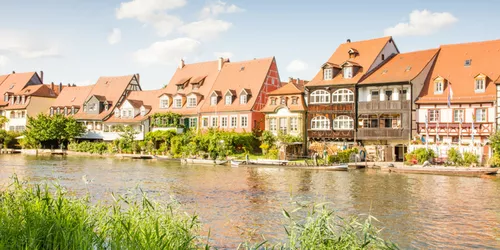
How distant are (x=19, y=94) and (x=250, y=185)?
62.3 metres

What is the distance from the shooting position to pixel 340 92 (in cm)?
5072

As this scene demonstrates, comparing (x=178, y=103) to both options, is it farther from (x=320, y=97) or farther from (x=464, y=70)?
(x=464, y=70)

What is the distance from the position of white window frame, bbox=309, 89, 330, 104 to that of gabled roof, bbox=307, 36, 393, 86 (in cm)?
80

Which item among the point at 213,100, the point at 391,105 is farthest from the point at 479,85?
the point at 213,100

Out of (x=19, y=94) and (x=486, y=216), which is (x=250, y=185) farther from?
(x=19, y=94)

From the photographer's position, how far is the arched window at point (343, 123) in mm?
49853

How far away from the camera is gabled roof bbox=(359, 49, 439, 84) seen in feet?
155

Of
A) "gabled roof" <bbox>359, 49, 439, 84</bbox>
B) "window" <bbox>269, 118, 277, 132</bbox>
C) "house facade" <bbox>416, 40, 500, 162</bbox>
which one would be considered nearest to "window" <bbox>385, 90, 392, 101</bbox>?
"gabled roof" <bbox>359, 49, 439, 84</bbox>

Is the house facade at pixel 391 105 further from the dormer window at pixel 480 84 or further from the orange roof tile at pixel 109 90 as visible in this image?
the orange roof tile at pixel 109 90

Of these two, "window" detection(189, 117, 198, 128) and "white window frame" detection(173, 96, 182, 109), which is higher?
"white window frame" detection(173, 96, 182, 109)

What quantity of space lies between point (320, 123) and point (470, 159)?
52.5ft

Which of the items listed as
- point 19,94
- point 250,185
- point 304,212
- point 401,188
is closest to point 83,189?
point 250,185

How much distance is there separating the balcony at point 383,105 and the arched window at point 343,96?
1.16 meters

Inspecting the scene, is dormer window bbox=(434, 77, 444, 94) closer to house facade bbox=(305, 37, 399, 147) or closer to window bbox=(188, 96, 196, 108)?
house facade bbox=(305, 37, 399, 147)
